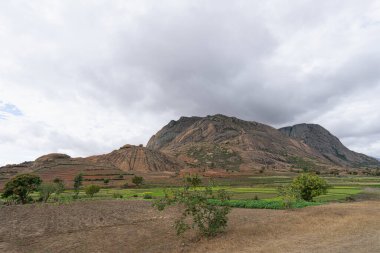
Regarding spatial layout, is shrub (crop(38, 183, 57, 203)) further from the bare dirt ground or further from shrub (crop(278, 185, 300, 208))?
shrub (crop(278, 185, 300, 208))

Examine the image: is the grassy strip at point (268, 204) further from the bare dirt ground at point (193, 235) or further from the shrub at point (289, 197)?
the bare dirt ground at point (193, 235)

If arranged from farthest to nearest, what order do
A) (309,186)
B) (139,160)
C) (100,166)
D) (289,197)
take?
(139,160) < (100,166) < (309,186) < (289,197)

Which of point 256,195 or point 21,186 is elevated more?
point 21,186

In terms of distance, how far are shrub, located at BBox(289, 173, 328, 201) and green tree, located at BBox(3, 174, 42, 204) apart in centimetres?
4986

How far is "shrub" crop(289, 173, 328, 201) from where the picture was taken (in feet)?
142

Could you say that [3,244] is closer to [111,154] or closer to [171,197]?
[171,197]

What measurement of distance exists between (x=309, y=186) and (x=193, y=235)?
84.6ft

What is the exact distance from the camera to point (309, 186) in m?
43.8

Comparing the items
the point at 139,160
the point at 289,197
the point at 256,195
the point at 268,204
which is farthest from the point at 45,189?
the point at 139,160

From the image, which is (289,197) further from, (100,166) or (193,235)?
(100,166)

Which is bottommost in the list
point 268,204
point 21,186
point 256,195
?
point 268,204

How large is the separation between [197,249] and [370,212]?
61.8ft

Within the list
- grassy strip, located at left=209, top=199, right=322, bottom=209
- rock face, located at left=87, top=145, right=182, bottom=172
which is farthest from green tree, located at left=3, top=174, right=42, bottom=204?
rock face, located at left=87, top=145, right=182, bottom=172

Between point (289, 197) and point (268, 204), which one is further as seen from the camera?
point (268, 204)
